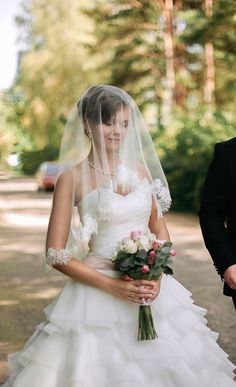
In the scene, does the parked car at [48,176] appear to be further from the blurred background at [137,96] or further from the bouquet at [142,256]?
the bouquet at [142,256]

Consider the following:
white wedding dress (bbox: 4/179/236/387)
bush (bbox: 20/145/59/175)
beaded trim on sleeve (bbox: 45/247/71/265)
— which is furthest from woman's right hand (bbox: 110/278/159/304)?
bush (bbox: 20/145/59/175)

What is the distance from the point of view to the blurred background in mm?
8078

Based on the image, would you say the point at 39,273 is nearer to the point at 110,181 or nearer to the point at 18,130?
the point at 110,181

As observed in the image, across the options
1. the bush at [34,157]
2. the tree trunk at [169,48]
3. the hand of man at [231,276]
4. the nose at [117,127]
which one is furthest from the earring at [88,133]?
the bush at [34,157]

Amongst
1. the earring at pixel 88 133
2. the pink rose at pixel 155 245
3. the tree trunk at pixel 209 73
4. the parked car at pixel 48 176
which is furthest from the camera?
the parked car at pixel 48 176

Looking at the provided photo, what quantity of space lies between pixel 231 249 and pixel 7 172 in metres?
68.8

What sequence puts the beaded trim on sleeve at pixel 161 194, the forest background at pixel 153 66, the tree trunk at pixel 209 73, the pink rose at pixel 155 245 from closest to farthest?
the pink rose at pixel 155 245, the beaded trim on sleeve at pixel 161 194, the forest background at pixel 153 66, the tree trunk at pixel 209 73

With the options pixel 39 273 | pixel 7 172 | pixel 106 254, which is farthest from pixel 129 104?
pixel 7 172

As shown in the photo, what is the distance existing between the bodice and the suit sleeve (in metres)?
0.29

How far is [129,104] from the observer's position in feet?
10.4

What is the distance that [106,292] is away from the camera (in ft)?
10.2

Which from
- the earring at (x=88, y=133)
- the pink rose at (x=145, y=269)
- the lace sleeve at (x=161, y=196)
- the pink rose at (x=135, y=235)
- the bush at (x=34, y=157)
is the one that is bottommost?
the bush at (x=34, y=157)

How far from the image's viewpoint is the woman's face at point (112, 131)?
10.3 ft

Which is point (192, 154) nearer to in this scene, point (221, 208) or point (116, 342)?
point (221, 208)
